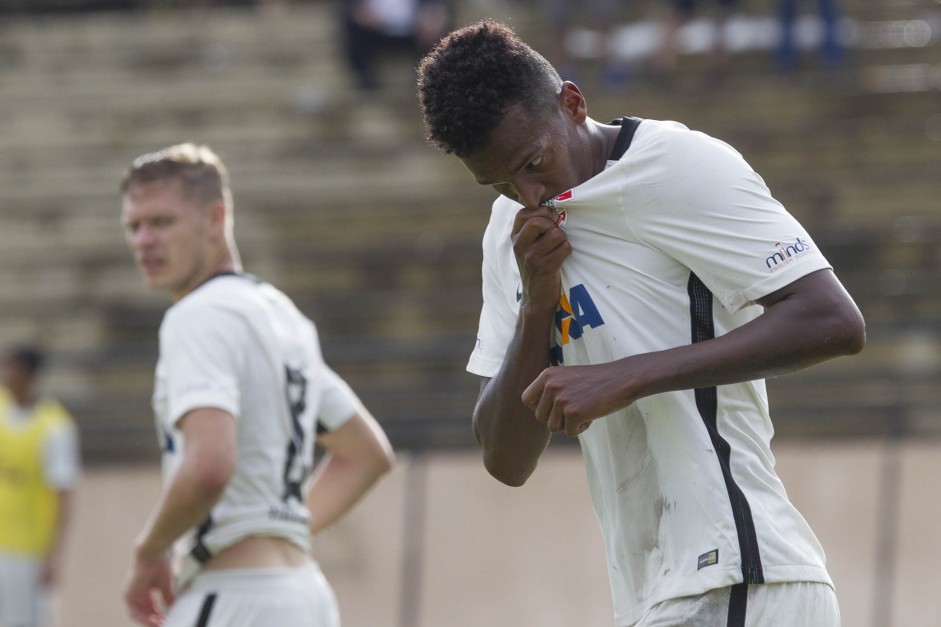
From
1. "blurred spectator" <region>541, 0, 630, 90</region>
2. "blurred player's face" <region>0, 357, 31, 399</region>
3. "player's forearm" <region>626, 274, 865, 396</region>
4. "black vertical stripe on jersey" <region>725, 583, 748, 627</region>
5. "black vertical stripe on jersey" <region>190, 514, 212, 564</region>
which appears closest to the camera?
"player's forearm" <region>626, 274, 865, 396</region>

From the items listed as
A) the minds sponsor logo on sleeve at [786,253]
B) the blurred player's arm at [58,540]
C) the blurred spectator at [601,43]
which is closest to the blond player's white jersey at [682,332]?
the minds sponsor logo on sleeve at [786,253]

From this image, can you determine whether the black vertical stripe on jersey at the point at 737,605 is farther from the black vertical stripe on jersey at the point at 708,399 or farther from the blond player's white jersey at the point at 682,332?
the black vertical stripe on jersey at the point at 708,399

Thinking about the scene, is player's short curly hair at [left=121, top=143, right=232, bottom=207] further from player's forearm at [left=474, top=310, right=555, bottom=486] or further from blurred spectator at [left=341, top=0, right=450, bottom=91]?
blurred spectator at [left=341, top=0, right=450, bottom=91]

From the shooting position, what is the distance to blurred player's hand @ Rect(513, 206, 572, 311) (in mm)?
2713

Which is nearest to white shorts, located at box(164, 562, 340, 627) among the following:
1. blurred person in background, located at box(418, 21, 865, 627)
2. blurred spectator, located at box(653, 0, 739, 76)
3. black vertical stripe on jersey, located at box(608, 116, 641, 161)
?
blurred person in background, located at box(418, 21, 865, 627)

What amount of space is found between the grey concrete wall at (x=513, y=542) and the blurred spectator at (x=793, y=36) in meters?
4.67

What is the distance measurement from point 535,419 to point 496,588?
634 centimetres

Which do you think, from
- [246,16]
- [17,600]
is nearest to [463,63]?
[17,600]

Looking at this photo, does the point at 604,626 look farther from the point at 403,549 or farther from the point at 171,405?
the point at 171,405

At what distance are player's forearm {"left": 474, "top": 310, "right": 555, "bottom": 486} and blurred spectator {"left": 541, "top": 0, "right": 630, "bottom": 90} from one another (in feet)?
32.2

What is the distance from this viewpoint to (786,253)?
103 inches

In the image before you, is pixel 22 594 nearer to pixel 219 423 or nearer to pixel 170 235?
pixel 170 235

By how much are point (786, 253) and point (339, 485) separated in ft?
7.34

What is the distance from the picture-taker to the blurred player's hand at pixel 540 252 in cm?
271
